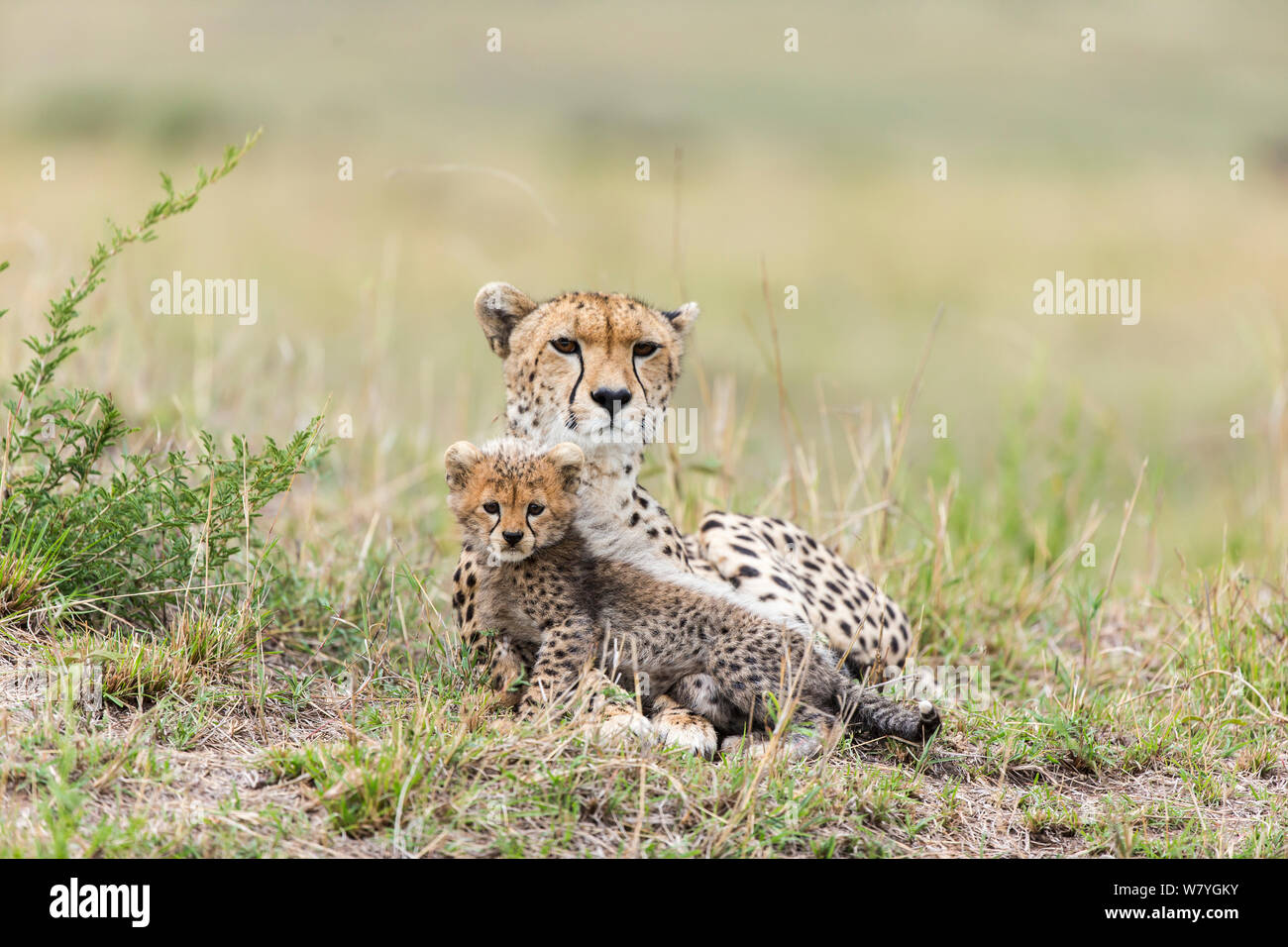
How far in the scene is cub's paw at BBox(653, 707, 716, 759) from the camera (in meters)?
3.42

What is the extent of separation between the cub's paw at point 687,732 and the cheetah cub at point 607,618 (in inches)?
3.8

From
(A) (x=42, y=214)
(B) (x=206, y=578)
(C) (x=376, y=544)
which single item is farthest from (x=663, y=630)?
(A) (x=42, y=214)

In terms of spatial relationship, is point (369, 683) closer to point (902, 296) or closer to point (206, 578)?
point (206, 578)

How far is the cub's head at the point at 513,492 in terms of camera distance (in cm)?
348

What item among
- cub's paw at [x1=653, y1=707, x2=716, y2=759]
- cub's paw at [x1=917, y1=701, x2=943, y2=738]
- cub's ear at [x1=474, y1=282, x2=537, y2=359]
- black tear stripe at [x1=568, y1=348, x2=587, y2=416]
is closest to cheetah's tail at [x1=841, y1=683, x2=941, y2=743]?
cub's paw at [x1=917, y1=701, x2=943, y2=738]

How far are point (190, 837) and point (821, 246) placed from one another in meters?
13.7

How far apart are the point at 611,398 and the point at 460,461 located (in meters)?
0.42

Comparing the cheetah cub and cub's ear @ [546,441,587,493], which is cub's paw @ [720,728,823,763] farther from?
cub's ear @ [546,441,587,493]

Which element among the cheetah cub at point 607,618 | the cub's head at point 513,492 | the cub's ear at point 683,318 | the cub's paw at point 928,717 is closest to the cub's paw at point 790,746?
the cheetah cub at point 607,618

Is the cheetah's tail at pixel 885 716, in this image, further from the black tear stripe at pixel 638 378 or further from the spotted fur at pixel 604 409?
the black tear stripe at pixel 638 378

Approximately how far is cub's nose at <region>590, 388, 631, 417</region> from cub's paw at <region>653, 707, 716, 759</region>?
30.6 inches

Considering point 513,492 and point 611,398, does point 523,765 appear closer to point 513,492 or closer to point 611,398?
point 513,492

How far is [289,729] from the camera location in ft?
11.3

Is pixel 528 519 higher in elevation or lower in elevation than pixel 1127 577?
higher
